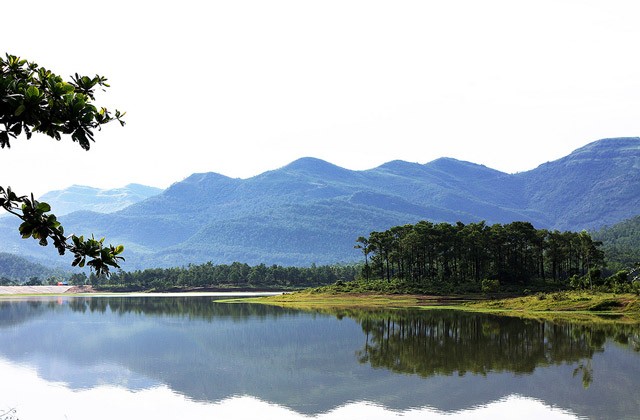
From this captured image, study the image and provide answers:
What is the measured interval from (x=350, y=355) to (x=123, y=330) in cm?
3750

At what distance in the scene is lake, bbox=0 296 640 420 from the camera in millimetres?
32719

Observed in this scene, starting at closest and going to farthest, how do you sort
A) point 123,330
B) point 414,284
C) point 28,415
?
point 28,415 → point 123,330 → point 414,284

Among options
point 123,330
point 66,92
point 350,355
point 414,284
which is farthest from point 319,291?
point 66,92

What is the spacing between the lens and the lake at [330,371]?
3272cm

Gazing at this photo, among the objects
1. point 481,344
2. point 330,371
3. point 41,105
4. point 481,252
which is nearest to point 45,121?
point 41,105

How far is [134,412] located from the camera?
33.3 meters

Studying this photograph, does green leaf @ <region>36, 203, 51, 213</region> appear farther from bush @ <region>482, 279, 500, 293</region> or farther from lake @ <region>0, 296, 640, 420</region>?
bush @ <region>482, 279, 500, 293</region>

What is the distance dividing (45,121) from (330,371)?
1456 inches

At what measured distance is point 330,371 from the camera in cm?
4397

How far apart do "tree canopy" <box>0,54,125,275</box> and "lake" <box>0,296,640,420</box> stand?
21209mm

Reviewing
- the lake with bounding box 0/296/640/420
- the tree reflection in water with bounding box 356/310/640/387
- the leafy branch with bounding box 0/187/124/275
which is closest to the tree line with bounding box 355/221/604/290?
the tree reflection in water with bounding box 356/310/640/387

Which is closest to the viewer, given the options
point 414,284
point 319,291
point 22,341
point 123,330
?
point 22,341

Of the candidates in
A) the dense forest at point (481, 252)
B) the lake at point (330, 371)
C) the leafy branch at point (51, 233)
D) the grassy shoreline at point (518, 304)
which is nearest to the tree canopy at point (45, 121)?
the leafy branch at point (51, 233)

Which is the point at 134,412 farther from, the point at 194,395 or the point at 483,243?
Answer: the point at 483,243
